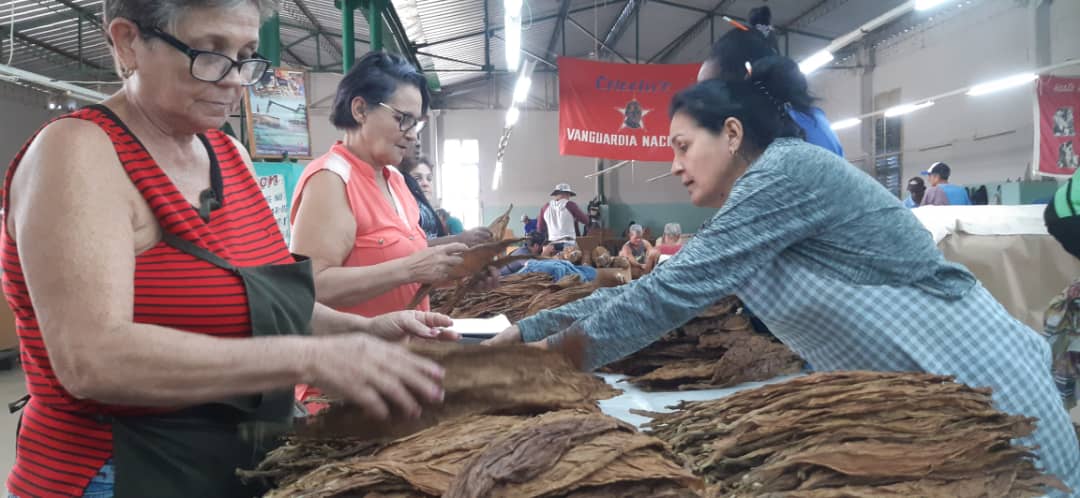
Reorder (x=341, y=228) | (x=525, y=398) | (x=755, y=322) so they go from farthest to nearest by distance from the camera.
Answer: (x=755, y=322)
(x=341, y=228)
(x=525, y=398)

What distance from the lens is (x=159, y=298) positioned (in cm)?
89

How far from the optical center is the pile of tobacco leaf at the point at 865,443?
906 mm

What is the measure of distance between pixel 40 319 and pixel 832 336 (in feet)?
4.47

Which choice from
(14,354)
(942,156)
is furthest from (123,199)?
(942,156)

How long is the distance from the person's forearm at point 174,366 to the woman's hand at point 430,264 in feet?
3.23

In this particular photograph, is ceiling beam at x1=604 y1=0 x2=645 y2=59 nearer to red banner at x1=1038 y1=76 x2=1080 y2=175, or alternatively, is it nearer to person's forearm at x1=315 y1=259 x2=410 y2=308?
Result: red banner at x1=1038 y1=76 x2=1080 y2=175

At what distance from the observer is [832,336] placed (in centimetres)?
145

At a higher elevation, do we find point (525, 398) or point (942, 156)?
point (942, 156)

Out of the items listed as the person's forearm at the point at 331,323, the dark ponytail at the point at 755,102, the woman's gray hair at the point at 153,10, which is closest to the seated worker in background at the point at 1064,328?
the dark ponytail at the point at 755,102

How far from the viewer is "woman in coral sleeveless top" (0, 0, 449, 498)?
788 mm

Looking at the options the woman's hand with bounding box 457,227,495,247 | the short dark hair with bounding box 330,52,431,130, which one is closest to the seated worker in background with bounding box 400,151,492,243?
the woman's hand with bounding box 457,227,495,247

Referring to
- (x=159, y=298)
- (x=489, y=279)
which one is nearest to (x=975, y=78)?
(x=489, y=279)

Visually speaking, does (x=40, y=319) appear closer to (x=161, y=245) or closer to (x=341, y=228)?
(x=161, y=245)

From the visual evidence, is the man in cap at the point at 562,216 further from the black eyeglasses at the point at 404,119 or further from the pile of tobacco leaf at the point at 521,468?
the pile of tobacco leaf at the point at 521,468
